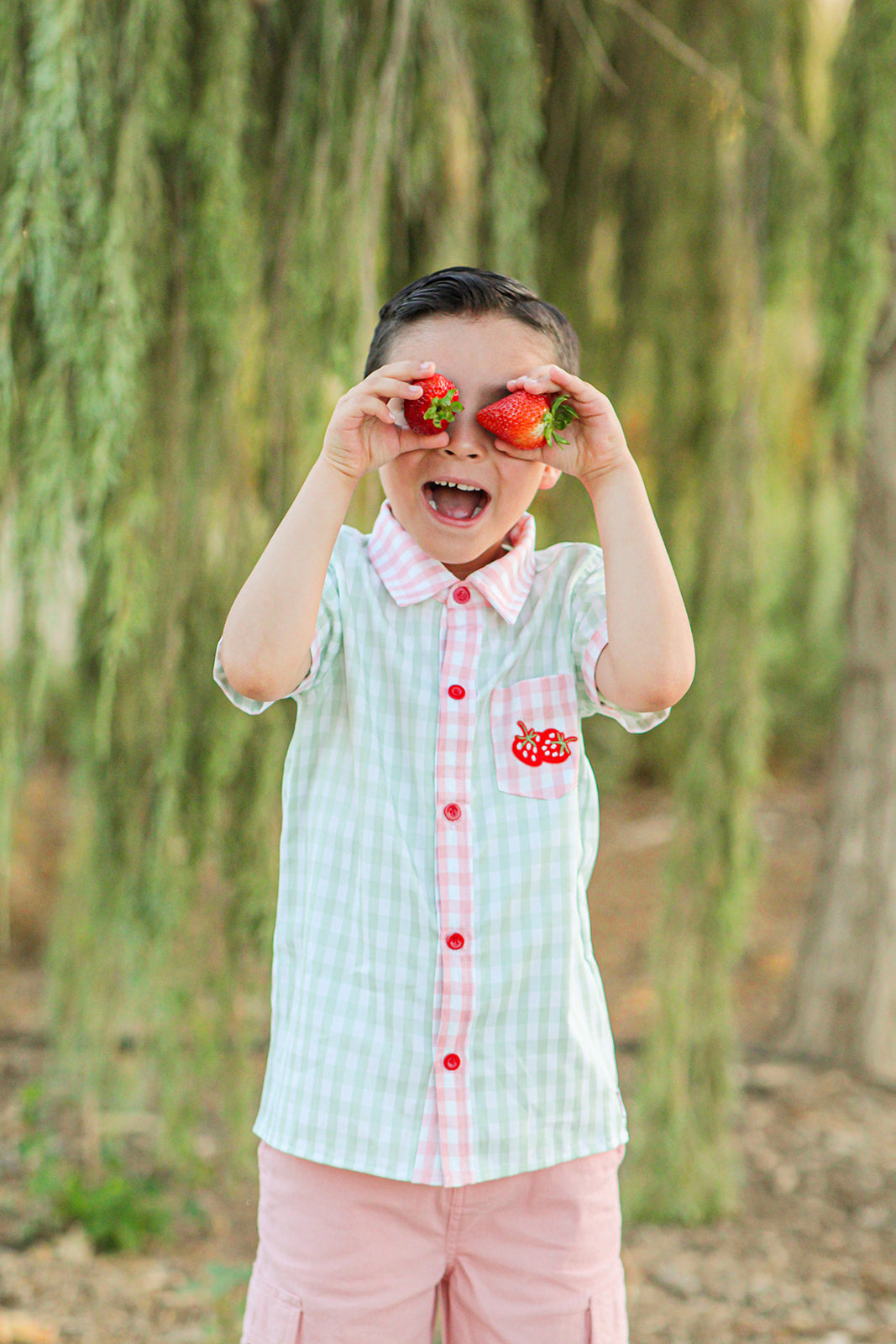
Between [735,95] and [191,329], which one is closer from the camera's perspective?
[191,329]

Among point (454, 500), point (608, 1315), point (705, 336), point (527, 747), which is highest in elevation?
point (705, 336)

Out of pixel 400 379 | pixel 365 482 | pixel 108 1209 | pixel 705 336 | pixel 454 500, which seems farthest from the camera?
pixel 705 336

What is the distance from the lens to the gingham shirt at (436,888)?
1.19 meters

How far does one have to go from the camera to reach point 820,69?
242cm

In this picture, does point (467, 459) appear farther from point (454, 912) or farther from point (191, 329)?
point (191, 329)

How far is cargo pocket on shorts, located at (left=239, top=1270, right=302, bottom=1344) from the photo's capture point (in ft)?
3.89

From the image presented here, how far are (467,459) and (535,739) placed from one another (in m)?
0.29

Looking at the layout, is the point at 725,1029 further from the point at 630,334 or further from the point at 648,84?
the point at 648,84

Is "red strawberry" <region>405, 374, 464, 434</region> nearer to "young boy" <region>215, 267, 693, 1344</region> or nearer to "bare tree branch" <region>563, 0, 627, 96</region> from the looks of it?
"young boy" <region>215, 267, 693, 1344</region>

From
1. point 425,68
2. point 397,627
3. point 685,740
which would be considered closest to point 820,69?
point 425,68

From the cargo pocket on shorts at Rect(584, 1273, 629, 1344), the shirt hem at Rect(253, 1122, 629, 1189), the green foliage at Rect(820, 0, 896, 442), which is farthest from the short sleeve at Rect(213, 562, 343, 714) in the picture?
the green foliage at Rect(820, 0, 896, 442)

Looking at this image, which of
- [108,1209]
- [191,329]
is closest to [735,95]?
[191,329]

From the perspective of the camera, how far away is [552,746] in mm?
1251

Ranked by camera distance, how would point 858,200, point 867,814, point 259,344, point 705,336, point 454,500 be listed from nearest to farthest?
point 454,500
point 259,344
point 858,200
point 705,336
point 867,814
